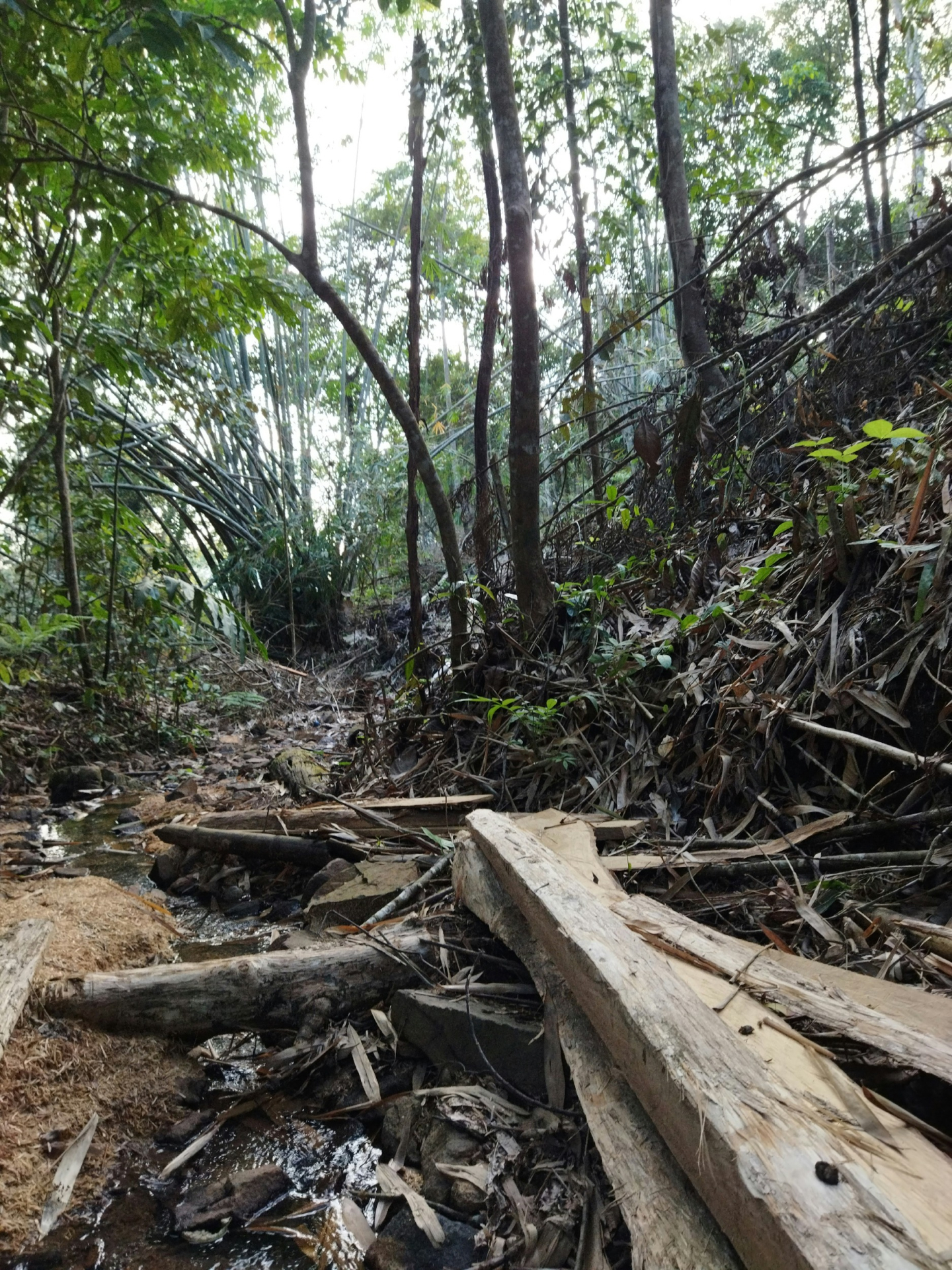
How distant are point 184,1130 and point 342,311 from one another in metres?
3.48

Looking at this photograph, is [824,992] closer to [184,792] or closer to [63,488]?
[184,792]

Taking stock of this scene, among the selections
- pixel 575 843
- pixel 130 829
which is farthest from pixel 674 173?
pixel 130 829

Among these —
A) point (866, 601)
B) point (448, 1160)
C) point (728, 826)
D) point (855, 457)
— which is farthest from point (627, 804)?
point (855, 457)

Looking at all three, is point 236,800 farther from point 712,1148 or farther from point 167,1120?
point 712,1148

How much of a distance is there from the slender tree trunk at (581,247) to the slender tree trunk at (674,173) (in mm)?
586

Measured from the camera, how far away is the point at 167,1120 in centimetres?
172

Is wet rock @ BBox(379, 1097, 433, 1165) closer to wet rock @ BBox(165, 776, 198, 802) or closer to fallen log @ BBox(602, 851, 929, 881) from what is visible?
fallen log @ BBox(602, 851, 929, 881)

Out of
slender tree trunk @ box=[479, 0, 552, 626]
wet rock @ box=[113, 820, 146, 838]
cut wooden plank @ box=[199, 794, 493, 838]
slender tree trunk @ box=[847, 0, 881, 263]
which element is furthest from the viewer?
slender tree trunk @ box=[847, 0, 881, 263]

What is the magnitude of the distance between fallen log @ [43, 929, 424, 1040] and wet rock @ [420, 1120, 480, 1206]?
0.44m

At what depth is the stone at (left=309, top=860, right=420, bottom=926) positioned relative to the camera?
8.05ft

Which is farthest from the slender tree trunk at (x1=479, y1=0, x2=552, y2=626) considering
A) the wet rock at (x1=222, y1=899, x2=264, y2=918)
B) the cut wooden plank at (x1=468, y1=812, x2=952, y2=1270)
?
the cut wooden plank at (x1=468, y1=812, x2=952, y2=1270)

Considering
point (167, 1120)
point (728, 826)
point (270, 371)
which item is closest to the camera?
point (167, 1120)

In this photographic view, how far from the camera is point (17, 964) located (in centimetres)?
187

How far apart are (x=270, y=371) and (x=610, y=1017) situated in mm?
10299
